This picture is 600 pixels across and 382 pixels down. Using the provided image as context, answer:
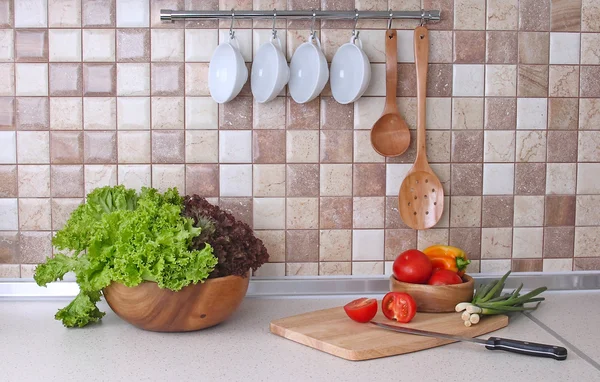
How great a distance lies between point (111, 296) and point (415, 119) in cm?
81

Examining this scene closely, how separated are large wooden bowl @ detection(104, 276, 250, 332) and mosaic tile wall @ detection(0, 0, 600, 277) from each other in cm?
35

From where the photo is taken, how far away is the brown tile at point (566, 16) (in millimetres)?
1710

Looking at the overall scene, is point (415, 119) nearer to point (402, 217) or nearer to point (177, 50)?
point (402, 217)

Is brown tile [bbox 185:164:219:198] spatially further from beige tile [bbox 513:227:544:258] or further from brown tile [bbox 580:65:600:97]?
brown tile [bbox 580:65:600:97]

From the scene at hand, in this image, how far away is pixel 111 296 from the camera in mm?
1334

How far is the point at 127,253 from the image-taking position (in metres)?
1.27

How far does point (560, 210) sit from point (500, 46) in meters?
0.43

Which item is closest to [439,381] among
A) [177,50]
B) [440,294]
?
[440,294]

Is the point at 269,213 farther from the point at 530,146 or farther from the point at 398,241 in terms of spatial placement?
the point at 530,146

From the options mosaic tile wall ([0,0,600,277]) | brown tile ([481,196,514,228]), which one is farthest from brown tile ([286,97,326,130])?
brown tile ([481,196,514,228])

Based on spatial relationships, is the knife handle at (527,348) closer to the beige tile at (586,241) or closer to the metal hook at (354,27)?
the beige tile at (586,241)

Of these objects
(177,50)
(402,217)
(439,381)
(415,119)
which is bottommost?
(439,381)

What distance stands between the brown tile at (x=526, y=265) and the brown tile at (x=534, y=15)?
22.3 inches

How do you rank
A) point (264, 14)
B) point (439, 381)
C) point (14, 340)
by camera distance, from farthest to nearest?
point (264, 14), point (14, 340), point (439, 381)
